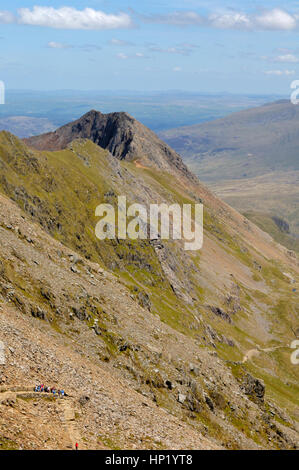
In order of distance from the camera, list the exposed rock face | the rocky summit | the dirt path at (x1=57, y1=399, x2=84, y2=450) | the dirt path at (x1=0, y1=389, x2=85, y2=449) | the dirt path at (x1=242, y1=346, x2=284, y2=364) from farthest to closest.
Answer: the dirt path at (x1=242, y1=346, x2=284, y2=364) < the exposed rock face < the rocky summit < the dirt path at (x1=0, y1=389, x2=85, y2=449) < the dirt path at (x1=57, y1=399, x2=84, y2=450)

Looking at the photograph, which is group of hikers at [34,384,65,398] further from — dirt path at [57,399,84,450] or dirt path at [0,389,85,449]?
dirt path at [57,399,84,450]

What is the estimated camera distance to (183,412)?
7038 centimetres

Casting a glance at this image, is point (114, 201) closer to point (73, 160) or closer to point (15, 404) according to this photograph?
point (73, 160)

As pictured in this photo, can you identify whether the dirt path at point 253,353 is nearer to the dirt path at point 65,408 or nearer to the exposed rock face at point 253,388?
the exposed rock face at point 253,388

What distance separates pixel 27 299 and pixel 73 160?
400 ft

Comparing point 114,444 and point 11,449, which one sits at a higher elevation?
point 11,449

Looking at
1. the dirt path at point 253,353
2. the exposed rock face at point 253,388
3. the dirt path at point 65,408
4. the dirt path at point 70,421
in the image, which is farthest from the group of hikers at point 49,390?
the dirt path at point 253,353

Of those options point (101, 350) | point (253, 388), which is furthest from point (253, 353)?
point (101, 350)

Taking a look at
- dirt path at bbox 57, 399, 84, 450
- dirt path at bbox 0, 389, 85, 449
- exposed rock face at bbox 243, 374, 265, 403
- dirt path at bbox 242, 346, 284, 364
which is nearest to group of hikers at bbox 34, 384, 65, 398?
dirt path at bbox 0, 389, 85, 449

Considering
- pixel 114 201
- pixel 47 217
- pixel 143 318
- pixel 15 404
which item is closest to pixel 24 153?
pixel 47 217

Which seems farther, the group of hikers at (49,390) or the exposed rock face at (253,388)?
the exposed rock face at (253,388)

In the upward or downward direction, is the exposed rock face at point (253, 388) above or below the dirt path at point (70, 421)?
below

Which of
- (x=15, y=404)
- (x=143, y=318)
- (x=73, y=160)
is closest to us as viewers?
(x=15, y=404)

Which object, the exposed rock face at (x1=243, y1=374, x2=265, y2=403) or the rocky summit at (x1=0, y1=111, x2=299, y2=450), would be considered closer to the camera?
the rocky summit at (x1=0, y1=111, x2=299, y2=450)
